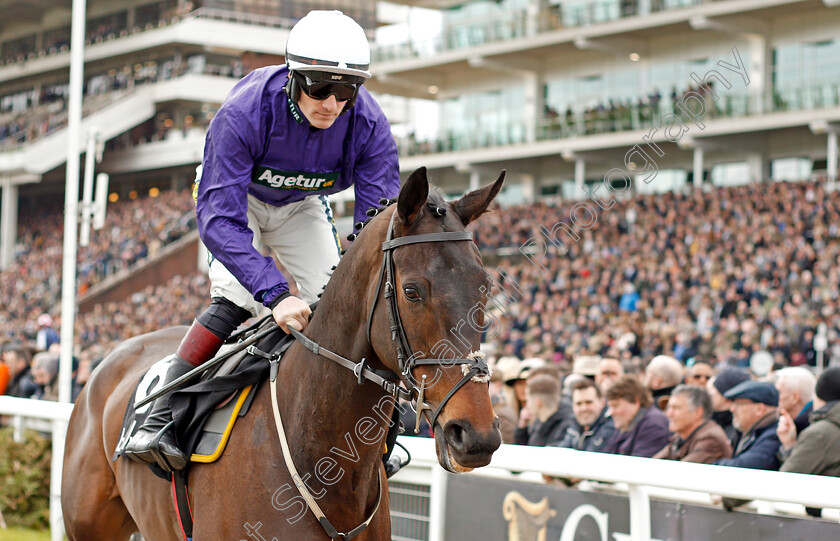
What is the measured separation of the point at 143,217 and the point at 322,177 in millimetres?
29993

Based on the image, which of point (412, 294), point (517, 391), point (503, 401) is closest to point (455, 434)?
point (412, 294)

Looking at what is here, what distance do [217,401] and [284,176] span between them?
74cm

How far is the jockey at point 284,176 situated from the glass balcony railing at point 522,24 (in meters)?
20.9

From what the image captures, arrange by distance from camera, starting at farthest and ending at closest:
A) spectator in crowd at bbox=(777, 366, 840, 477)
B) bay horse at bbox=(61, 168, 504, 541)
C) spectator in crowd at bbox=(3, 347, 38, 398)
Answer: spectator in crowd at bbox=(3, 347, 38, 398), spectator in crowd at bbox=(777, 366, 840, 477), bay horse at bbox=(61, 168, 504, 541)

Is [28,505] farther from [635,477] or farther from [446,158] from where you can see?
[446,158]

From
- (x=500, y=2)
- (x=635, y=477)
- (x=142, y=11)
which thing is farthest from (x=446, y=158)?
(x=635, y=477)

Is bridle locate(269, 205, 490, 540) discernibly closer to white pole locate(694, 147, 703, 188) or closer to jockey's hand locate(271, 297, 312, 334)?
jockey's hand locate(271, 297, 312, 334)

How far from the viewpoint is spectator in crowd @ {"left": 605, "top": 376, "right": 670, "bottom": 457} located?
4.95 metres

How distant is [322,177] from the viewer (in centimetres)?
300

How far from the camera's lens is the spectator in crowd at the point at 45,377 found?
8.51 m

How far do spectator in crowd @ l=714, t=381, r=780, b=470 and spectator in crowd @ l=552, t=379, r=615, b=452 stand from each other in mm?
726

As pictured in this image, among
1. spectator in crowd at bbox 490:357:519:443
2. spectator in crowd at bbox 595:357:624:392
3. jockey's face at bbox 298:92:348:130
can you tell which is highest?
jockey's face at bbox 298:92:348:130

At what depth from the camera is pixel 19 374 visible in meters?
8.73

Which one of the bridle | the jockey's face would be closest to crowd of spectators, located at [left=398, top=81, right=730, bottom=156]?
the jockey's face
